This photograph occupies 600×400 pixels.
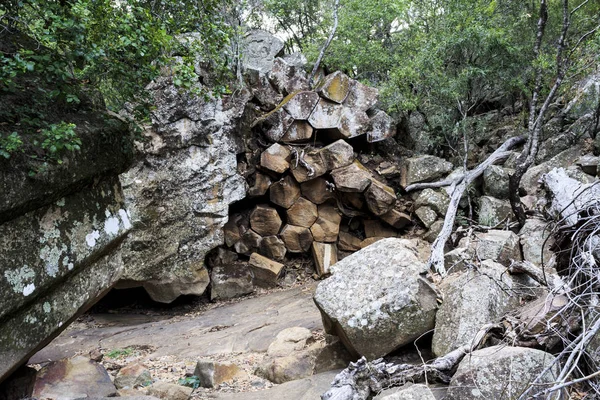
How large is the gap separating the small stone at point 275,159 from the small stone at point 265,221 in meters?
0.98

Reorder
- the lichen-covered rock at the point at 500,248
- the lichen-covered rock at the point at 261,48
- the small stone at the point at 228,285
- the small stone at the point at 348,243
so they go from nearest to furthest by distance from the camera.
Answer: the lichen-covered rock at the point at 500,248
the small stone at the point at 228,285
the small stone at the point at 348,243
the lichen-covered rock at the point at 261,48

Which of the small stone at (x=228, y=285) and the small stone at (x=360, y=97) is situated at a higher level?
the small stone at (x=360, y=97)

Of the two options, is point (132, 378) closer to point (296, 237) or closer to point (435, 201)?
point (296, 237)

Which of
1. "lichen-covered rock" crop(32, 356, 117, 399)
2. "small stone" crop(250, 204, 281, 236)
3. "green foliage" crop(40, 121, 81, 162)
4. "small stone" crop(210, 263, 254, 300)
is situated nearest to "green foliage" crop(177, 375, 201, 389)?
"lichen-covered rock" crop(32, 356, 117, 399)

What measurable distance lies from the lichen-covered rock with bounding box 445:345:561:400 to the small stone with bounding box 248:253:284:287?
6478 mm

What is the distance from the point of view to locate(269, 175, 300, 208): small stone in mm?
9320

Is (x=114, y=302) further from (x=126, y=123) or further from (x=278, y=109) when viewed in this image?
(x=126, y=123)

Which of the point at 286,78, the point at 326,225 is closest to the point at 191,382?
the point at 326,225

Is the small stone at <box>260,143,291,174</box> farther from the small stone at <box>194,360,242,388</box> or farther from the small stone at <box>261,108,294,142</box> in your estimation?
Answer: the small stone at <box>194,360,242,388</box>

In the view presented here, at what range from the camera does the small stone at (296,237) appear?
30.7 feet

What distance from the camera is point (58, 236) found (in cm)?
284

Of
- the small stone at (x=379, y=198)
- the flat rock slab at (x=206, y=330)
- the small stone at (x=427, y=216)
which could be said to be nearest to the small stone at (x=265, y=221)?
the flat rock slab at (x=206, y=330)

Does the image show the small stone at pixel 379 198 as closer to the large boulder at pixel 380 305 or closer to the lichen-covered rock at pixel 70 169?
the large boulder at pixel 380 305

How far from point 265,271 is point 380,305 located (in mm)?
5356
